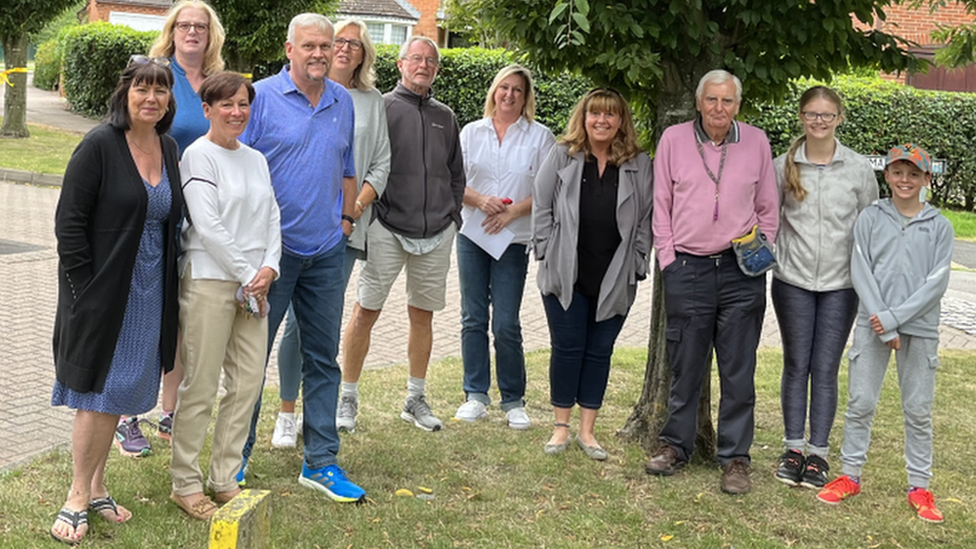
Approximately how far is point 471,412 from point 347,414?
761 millimetres

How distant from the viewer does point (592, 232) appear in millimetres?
5566

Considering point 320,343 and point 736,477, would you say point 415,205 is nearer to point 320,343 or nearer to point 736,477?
point 320,343

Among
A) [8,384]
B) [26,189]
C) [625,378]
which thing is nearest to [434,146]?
[625,378]

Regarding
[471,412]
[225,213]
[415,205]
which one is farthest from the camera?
[471,412]

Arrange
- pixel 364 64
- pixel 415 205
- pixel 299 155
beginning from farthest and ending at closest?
pixel 415 205, pixel 364 64, pixel 299 155

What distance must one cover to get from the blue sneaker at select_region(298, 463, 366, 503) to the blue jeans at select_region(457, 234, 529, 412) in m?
1.55

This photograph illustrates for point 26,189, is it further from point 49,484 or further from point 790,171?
Answer: point 790,171

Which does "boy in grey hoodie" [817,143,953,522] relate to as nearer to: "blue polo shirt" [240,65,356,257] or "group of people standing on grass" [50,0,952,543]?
"group of people standing on grass" [50,0,952,543]

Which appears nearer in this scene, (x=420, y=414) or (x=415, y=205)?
(x=415, y=205)

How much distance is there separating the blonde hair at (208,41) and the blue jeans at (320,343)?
1096 mm

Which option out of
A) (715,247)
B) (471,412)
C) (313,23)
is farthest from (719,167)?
(471,412)

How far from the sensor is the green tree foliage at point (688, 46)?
Answer: 5.20 metres

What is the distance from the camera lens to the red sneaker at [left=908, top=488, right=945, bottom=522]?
16.6 feet

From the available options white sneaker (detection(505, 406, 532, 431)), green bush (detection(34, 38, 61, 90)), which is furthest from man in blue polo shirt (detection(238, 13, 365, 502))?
green bush (detection(34, 38, 61, 90))
